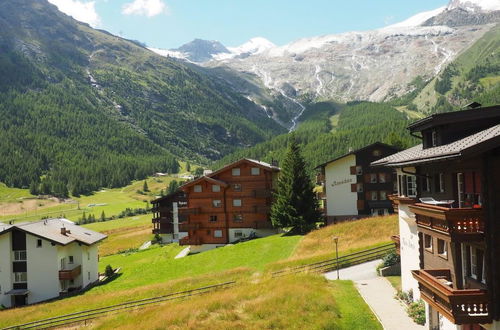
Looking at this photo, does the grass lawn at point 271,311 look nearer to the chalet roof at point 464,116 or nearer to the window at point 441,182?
the window at point 441,182

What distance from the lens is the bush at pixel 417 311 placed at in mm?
27586

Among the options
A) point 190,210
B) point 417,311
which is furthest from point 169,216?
point 417,311

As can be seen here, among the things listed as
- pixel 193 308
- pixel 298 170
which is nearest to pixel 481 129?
pixel 193 308

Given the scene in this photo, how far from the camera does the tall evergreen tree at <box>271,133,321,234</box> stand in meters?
66.2

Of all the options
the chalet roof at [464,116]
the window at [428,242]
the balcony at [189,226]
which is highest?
the chalet roof at [464,116]

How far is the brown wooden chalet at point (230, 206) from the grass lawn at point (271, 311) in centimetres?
3972

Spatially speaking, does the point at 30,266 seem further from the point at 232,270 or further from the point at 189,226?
the point at 232,270

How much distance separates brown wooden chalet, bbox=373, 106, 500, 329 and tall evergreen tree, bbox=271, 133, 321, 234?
39.6 metres

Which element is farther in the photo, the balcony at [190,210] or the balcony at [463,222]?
the balcony at [190,210]

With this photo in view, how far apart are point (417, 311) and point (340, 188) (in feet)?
158

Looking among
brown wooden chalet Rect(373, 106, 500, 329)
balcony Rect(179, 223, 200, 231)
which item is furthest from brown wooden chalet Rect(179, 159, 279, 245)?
brown wooden chalet Rect(373, 106, 500, 329)

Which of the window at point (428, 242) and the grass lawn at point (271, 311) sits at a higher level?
the window at point (428, 242)

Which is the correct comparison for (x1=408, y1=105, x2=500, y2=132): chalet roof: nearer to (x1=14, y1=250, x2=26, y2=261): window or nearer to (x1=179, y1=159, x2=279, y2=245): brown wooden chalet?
(x1=179, y1=159, x2=279, y2=245): brown wooden chalet

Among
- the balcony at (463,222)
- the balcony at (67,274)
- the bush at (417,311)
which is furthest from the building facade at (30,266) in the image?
the balcony at (463,222)
